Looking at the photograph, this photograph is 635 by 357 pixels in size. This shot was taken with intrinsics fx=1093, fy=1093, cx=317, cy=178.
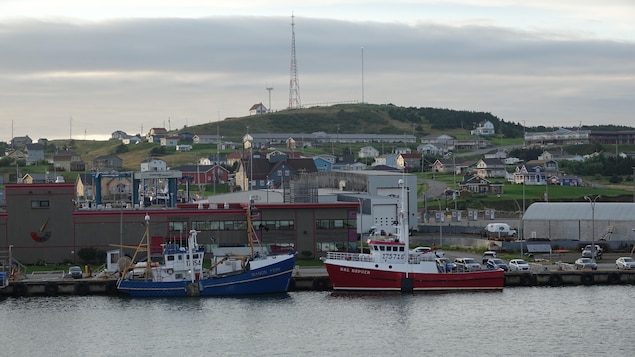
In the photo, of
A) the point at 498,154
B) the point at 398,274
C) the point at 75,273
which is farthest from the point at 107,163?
the point at 398,274

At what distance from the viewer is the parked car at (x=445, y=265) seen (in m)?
68.1

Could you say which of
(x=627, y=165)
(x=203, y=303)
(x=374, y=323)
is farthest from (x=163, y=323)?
(x=627, y=165)

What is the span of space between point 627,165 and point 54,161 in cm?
9031

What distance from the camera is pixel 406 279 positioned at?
66875mm

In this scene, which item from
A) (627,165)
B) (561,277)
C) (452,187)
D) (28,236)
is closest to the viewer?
(561,277)

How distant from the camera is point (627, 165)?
537ft

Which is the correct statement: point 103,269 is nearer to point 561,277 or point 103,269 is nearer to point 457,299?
point 457,299

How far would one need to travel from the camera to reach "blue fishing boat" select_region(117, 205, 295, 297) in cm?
6662

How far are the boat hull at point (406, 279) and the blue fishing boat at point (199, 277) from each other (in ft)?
10.6

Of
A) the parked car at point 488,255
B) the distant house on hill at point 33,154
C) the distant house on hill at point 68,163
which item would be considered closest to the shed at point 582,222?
the parked car at point 488,255

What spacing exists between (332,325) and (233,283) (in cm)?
1242

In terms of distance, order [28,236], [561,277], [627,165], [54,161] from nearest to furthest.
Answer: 1. [561,277]
2. [28,236]
3. [627,165]
4. [54,161]

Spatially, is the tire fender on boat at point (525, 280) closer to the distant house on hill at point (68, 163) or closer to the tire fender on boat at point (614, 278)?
the tire fender on boat at point (614, 278)

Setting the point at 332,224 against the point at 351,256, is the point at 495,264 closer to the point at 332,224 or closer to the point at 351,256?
the point at 351,256
